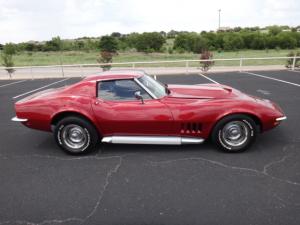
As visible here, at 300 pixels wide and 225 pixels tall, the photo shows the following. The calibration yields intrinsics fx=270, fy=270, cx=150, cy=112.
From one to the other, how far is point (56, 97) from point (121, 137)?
1.25 metres

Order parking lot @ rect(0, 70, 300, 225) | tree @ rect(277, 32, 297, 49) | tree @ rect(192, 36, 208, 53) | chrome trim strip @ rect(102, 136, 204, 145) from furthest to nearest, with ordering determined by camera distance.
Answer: tree @ rect(277, 32, 297, 49) < tree @ rect(192, 36, 208, 53) < chrome trim strip @ rect(102, 136, 204, 145) < parking lot @ rect(0, 70, 300, 225)

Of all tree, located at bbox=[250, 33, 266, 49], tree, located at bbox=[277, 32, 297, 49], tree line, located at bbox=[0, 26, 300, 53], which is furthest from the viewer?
tree, located at bbox=[250, 33, 266, 49]

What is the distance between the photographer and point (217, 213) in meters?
2.85

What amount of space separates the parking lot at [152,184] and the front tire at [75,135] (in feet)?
0.52

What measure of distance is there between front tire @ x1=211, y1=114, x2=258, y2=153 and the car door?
73cm

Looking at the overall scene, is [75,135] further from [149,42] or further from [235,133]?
[149,42]

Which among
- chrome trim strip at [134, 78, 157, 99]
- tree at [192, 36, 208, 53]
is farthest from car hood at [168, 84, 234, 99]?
tree at [192, 36, 208, 53]

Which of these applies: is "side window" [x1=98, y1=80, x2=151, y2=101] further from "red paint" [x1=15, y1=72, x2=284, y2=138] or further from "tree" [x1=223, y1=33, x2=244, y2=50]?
"tree" [x1=223, y1=33, x2=244, y2=50]

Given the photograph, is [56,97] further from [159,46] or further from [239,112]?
[159,46]

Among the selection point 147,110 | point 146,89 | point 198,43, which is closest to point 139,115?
point 147,110

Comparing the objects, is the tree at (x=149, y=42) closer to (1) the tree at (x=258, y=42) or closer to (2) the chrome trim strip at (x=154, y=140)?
(1) the tree at (x=258, y=42)

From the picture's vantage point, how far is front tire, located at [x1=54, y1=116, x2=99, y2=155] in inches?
169

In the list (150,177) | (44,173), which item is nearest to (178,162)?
(150,177)

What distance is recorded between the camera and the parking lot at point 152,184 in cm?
286
